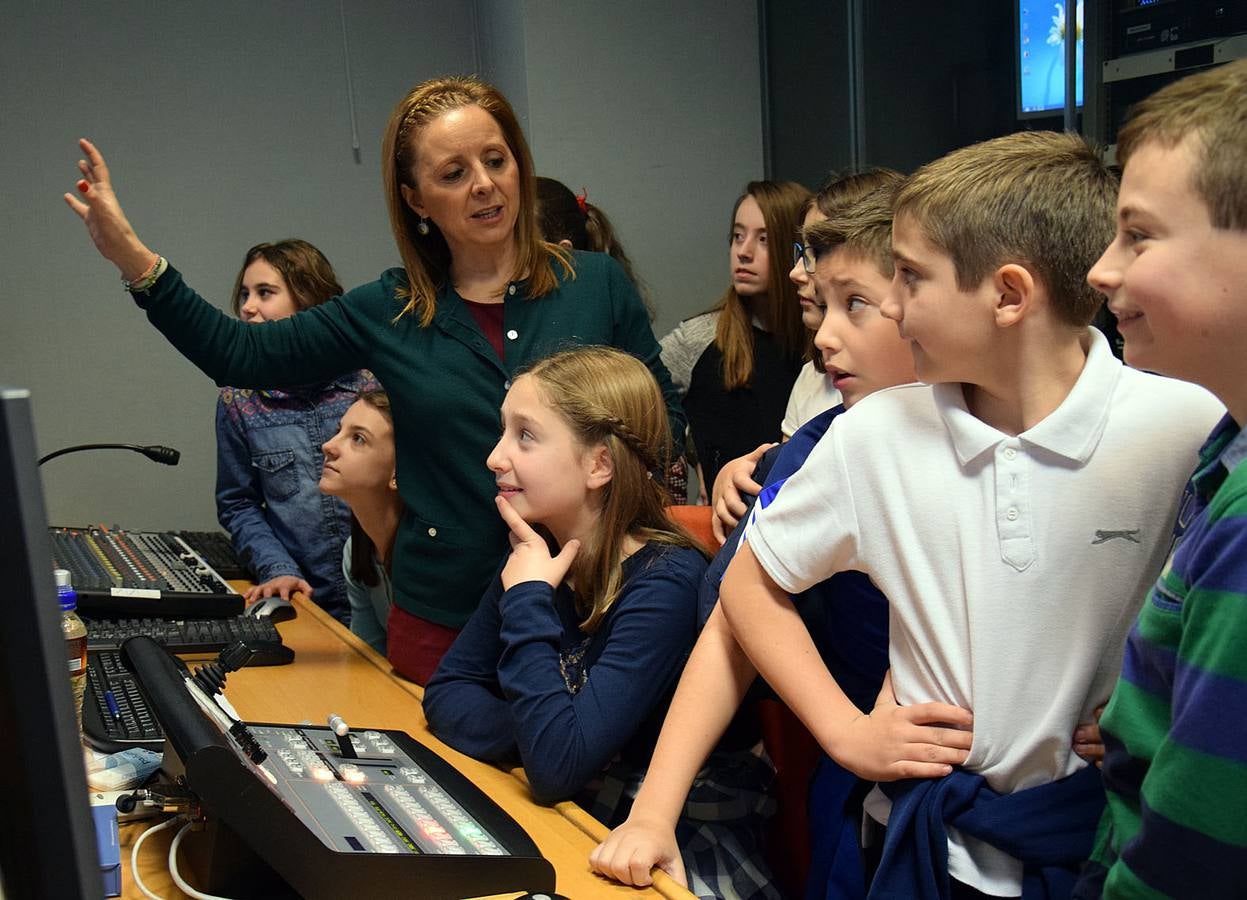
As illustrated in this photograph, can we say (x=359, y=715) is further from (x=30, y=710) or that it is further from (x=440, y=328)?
(x=30, y=710)

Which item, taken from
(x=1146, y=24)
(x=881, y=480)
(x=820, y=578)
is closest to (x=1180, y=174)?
(x=881, y=480)

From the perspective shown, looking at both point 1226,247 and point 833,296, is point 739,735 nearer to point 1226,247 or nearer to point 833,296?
point 833,296

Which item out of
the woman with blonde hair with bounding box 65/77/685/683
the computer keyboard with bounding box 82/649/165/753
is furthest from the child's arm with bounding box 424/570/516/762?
the computer keyboard with bounding box 82/649/165/753

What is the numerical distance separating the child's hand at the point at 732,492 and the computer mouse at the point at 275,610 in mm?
980

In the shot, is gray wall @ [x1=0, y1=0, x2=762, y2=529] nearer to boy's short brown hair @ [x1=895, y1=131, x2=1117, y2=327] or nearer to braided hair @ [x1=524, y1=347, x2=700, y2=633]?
braided hair @ [x1=524, y1=347, x2=700, y2=633]

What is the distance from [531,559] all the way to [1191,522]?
0.82 metres

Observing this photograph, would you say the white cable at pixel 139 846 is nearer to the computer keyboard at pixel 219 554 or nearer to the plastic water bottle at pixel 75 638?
the plastic water bottle at pixel 75 638

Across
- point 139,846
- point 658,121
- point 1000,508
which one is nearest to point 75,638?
point 139,846

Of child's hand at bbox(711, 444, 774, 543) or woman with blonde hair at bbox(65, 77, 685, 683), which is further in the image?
woman with blonde hair at bbox(65, 77, 685, 683)

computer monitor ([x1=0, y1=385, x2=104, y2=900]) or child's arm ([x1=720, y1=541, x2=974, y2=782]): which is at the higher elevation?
computer monitor ([x1=0, y1=385, x2=104, y2=900])

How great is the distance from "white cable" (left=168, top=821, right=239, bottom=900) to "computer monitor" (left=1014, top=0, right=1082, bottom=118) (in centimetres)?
248

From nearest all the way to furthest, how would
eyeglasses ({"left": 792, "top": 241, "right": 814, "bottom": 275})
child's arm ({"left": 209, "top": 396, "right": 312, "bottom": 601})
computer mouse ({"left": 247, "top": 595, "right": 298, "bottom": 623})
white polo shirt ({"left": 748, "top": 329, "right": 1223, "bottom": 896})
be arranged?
white polo shirt ({"left": 748, "top": 329, "right": 1223, "bottom": 896})
eyeglasses ({"left": 792, "top": 241, "right": 814, "bottom": 275})
computer mouse ({"left": 247, "top": 595, "right": 298, "bottom": 623})
child's arm ({"left": 209, "top": 396, "right": 312, "bottom": 601})

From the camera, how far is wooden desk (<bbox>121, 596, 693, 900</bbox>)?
1186mm

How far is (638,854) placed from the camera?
3.89 feet
